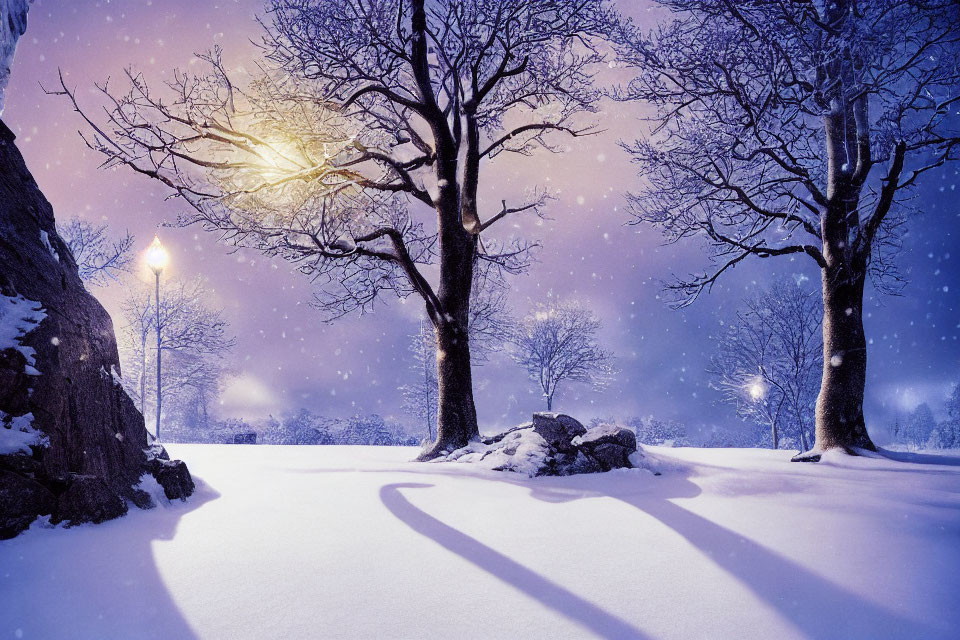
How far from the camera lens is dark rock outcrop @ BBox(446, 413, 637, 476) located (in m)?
5.70

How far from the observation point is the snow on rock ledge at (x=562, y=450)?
18.7 feet

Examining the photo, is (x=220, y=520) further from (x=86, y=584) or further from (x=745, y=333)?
(x=745, y=333)

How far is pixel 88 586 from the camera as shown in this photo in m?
2.29

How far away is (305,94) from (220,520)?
7.36 m

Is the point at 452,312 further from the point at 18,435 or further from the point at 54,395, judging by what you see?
the point at 18,435

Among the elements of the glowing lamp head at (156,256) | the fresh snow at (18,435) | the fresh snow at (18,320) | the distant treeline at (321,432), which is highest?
the glowing lamp head at (156,256)

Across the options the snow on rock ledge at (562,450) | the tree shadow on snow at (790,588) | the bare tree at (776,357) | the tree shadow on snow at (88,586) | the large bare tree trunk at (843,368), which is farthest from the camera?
the bare tree at (776,357)

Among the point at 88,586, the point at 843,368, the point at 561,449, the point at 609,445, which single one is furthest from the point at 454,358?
the point at 843,368

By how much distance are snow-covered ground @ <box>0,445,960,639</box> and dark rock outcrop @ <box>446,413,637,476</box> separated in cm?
147

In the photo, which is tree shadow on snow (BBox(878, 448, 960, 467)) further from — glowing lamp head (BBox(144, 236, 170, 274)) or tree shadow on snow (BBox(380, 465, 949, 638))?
glowing lamp head (BBox(144, 236, 170, 274))

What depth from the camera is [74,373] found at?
332cm

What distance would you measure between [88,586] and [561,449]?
4.85 m

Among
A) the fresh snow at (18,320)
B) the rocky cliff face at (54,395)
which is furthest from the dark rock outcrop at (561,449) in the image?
the fresh snow at (18,320)

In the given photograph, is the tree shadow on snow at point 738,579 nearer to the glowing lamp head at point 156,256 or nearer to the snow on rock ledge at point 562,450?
the snow on rock ledge at point 562,450
